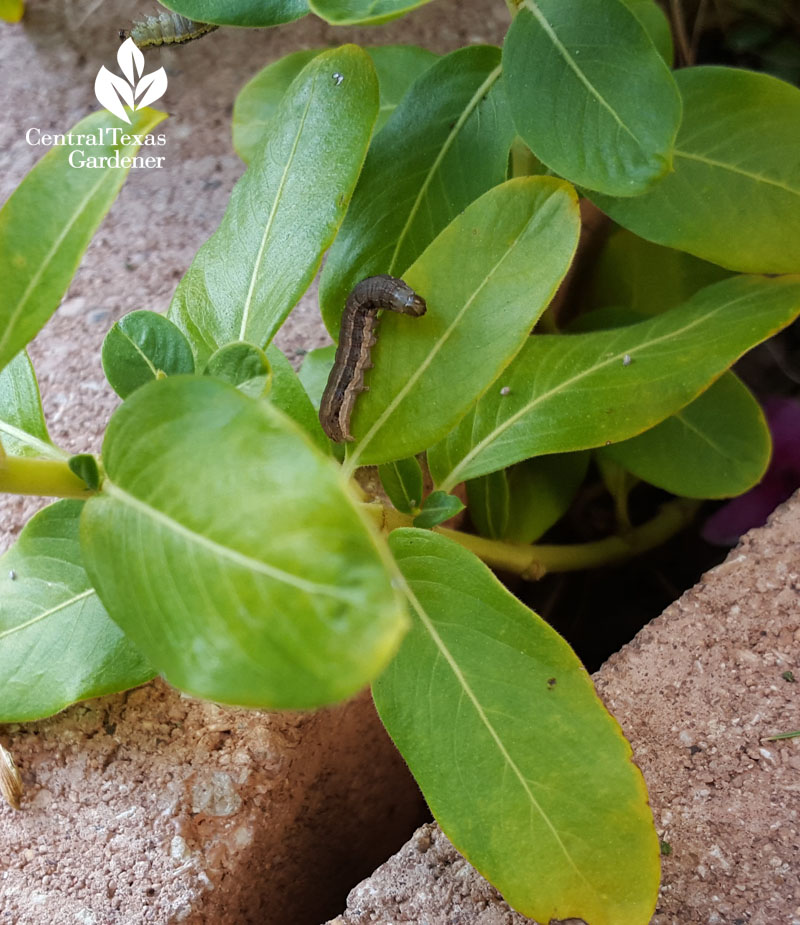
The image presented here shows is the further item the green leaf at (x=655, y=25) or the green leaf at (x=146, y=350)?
the green leaf at (x=655, y=25)

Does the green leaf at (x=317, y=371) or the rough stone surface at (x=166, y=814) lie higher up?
the green leaf at (x=317, y=371)

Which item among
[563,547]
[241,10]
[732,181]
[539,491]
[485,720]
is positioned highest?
[241,10]

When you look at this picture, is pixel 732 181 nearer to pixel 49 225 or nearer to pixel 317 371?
pixel 317 371

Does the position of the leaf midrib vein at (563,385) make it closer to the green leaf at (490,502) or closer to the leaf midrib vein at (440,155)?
the green leaf at (490,502)

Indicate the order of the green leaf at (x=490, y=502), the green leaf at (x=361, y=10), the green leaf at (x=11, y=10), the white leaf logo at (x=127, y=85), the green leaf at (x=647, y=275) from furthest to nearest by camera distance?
the green leaf at (x=11, y=10) → the green leaf at (x=647, y=275) → the green leaf at (x=490, y=502) → the white leaf logo at (x=127, y=85) → the green leaf at (x=361, y=10)

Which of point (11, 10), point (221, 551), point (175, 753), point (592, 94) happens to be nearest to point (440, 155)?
point (592, 94)

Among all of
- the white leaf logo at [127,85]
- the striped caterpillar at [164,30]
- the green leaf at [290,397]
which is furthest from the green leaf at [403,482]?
the striped caterpillar at [164,30]

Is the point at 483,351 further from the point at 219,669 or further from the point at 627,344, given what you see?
the point at 219,669
